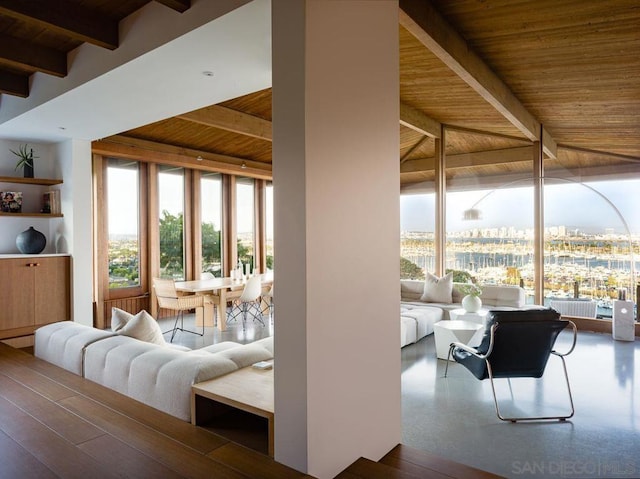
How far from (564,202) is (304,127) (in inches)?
233

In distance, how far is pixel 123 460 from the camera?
2023 millimetres

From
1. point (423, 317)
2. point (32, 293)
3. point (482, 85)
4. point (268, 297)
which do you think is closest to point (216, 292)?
point (268, 297)

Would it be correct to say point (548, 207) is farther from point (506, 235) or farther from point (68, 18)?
point (68, 18)

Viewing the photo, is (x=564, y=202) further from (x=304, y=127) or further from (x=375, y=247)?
(x=304, y=127)

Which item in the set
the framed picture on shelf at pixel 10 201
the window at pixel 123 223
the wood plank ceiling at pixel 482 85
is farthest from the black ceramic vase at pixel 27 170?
the window at pixel 123 223

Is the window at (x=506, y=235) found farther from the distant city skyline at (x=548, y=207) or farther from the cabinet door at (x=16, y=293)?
the cabinet door at (x=16, y=293)

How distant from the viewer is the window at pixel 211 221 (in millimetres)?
8180

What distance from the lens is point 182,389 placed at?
2.51 meters

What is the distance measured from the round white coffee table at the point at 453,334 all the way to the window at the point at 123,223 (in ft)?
16.6

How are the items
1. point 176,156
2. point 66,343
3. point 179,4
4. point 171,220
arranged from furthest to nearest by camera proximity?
1. point 171,220
2. point 176,156
3. point 66,343
4. point 179,4

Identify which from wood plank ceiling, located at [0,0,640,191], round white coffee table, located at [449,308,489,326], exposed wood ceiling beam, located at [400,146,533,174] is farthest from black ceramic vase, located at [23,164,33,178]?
exposed wood ceiling beam, located at [400,146,533,174]

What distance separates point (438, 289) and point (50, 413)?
5.58 metres

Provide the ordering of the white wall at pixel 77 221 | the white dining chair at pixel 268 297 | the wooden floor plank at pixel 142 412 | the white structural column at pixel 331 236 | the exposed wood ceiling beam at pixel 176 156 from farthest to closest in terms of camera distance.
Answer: the white dining chair at pixel 268 297
the exposed wood ceiling beam at pixel 176 156
the white wall at pixel 77 221
the wooden floor plank at pixel 142 412
the white structural column at pixel 331 236

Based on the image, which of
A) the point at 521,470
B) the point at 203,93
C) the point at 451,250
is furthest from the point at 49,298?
the point at 451,250
